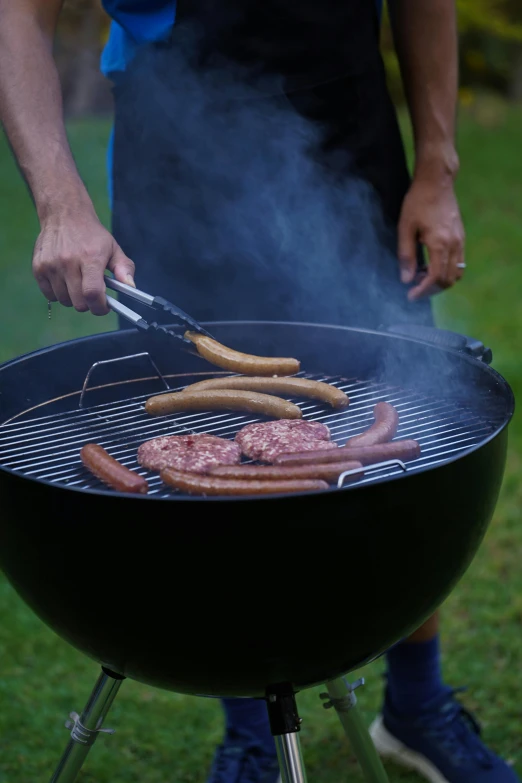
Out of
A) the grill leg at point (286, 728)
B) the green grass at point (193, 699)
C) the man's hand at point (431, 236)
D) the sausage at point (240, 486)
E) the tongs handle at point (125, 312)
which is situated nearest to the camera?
the sausage at point (240, 486)

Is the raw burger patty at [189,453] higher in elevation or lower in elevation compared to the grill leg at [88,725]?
higher

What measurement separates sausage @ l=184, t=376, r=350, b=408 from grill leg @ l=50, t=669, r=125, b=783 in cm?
71

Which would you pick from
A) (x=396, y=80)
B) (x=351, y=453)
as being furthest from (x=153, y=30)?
(x=396, y=80)

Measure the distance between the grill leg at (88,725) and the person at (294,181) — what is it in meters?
0.69

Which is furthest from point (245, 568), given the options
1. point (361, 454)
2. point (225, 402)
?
point (225, 402)

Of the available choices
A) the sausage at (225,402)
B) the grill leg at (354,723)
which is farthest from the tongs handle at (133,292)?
the grill leg at (354,723)

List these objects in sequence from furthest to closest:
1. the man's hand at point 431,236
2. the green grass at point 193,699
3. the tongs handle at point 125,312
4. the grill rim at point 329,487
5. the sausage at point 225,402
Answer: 1. the green grass at point 193,699
2. the man's hand at point 431,236
3. the sausage at point 225,402
4. the tongs handle at point 125,312
5. the grill rim at point 329,487

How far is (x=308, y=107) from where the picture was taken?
8.38ft

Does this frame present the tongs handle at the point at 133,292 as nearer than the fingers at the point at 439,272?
Yes

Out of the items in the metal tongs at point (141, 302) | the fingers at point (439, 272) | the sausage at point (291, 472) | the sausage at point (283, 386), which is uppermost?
the metal tongs at point (141, 302)

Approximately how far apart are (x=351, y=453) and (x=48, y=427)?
0.81 metres

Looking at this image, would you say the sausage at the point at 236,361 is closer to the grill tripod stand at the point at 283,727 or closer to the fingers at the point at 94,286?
the fingers at the point at 94,286

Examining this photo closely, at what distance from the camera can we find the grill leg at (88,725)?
194cm

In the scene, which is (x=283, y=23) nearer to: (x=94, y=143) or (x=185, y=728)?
(x=185, y=728)
